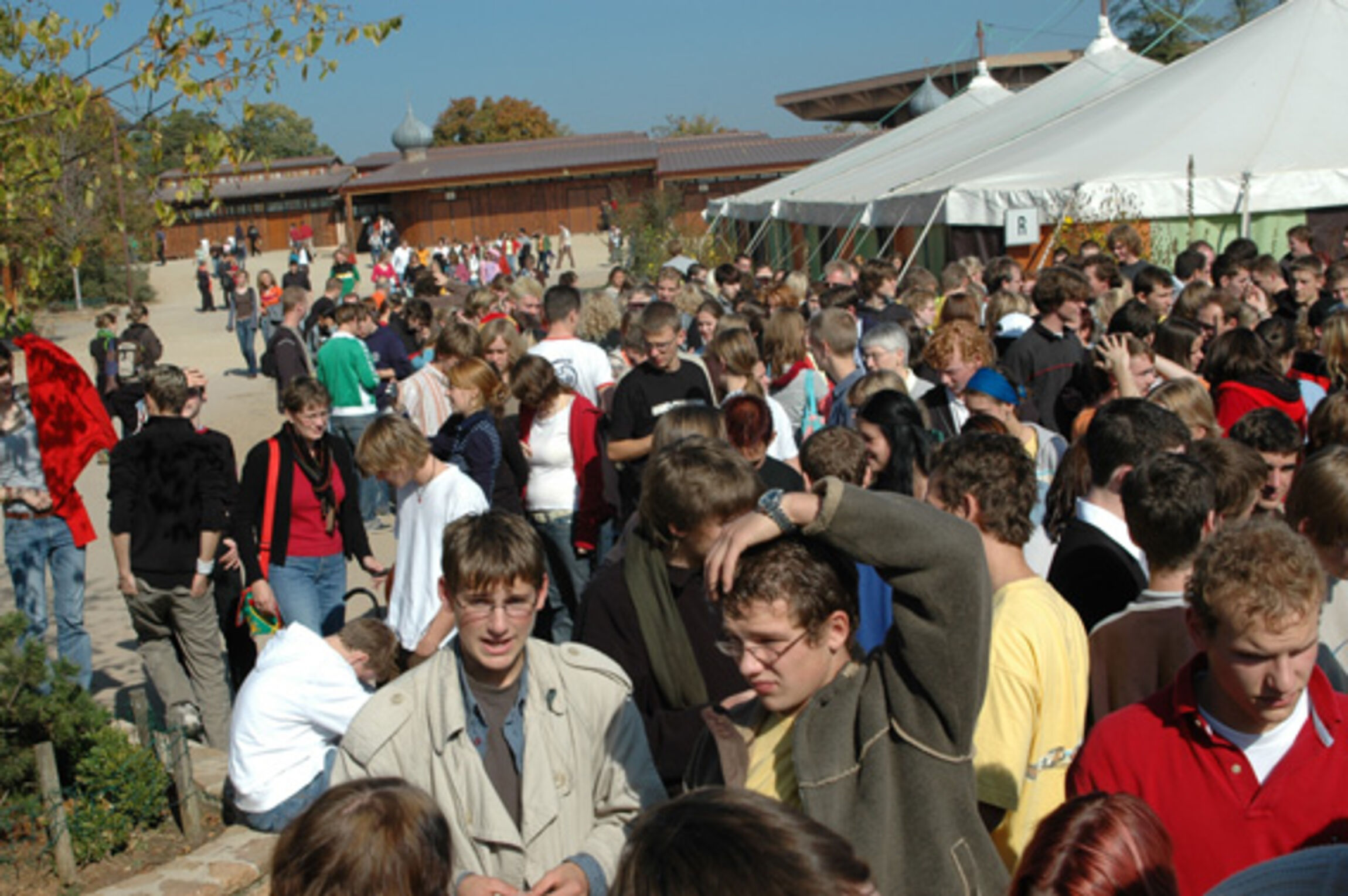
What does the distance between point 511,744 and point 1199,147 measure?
47.7 feet

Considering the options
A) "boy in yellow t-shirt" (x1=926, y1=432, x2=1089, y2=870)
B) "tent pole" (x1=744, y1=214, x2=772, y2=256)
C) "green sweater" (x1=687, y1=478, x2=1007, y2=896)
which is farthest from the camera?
"tent pole" (x1=744, y1=214, x2=772, y2=256)

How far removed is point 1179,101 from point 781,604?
16.2 m

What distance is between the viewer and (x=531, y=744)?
9.89ft

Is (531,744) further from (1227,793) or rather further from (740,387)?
(740,387)

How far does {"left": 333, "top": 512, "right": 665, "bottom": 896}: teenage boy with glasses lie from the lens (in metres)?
2.97

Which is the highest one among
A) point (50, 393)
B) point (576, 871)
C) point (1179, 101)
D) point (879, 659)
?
point (1179, 101)

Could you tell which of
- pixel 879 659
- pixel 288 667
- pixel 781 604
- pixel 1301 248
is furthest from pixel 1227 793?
pixel 1301 248

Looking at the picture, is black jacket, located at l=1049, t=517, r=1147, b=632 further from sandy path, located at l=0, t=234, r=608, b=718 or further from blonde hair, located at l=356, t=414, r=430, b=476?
sandy path, located at l=0, t=234, r=608, b=718

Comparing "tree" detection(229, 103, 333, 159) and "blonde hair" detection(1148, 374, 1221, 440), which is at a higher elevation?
"tree" detection(229, 103, 333, 159)

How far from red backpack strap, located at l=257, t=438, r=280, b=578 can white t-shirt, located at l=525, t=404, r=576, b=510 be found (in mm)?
1356

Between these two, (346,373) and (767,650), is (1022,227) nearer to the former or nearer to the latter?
(346,373)

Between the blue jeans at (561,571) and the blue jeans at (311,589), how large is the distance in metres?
1.11

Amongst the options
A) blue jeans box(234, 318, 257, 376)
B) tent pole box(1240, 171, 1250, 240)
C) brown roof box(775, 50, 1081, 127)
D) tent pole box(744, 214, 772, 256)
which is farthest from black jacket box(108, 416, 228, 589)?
brown roof box(775, 50, 1081, 127)

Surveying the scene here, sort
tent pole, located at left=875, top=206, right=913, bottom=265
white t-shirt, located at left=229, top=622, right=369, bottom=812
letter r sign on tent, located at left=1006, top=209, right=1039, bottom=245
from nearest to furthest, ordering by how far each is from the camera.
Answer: white t-shirt, located at left=229, top=622, right=369, bottom=812 → letter r sign on tent, located at left=1006, top=209, right=1039, bottom=245 → tent pole, located at left=875, top=206, right=913, bottom=265
